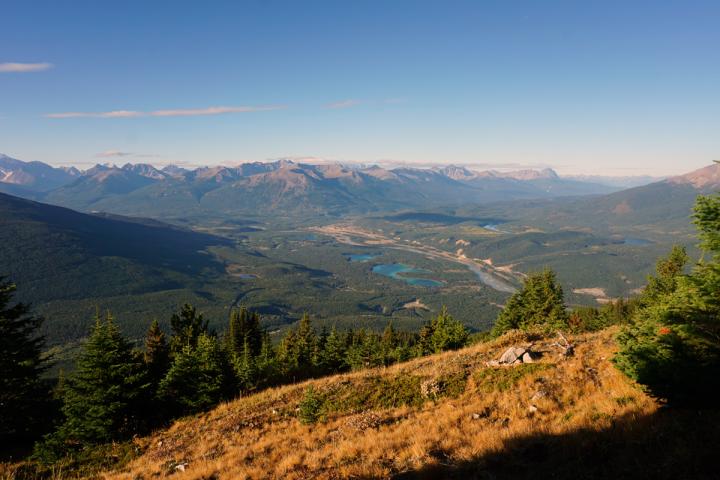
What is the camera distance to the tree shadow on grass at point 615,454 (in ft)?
25.7

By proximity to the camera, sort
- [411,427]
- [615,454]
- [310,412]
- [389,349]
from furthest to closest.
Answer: [389,349], [310,412], [411,427], [615,454]

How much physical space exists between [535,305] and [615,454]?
50045 mm

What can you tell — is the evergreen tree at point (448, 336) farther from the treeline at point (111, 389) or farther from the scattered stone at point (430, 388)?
the scattered stone at point (430, 388)

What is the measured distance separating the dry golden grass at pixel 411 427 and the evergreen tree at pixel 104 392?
2848 mm

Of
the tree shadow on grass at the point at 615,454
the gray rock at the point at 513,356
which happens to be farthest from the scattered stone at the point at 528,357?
the tree shadow on grass at the point at 615,454

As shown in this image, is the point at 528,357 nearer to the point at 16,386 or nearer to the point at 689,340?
the point at 689,340

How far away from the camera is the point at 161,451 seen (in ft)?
54.6

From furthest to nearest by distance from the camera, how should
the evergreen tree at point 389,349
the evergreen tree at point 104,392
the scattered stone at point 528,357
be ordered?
the evergreen tree at point 389,349 < the scattered stone at point 528,357 < the evergreen tree at point 104,392

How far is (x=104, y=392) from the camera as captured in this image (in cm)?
2061

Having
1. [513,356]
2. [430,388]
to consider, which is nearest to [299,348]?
[430,388]

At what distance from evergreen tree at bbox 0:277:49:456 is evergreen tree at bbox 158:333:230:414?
336 inches

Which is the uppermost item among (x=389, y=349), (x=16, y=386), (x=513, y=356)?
(x=513, y=356)

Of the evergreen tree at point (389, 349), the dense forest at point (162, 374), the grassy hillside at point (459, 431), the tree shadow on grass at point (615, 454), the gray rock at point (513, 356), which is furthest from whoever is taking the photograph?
the evergreen tree at point (389, 349)

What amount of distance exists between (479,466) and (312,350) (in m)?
54.3
